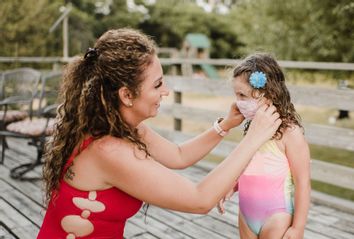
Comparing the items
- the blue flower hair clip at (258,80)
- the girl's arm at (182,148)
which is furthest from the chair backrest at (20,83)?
the blue flower hair clip at (258,80)

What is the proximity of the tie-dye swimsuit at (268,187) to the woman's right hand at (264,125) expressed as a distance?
0.35m

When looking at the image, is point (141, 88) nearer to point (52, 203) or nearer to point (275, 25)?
point (52, 203)

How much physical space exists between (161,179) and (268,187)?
0.65m

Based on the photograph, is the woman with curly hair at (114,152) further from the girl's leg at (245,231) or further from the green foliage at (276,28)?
the green foliage at (276,28)

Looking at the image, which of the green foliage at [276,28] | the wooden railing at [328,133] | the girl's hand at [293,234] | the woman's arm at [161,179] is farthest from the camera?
the green foliage at [276,28]

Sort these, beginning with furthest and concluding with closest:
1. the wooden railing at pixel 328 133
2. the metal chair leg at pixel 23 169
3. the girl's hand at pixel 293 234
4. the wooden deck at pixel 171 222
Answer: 1. the metal chair leg at pixel 23 169
2. the wooden railing at pixel 328 133
3. the wooden deck at pixel 171 222
4. the girl's hand at pixel 293 234

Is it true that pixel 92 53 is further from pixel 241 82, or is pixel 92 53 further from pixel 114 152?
pixel 241 82

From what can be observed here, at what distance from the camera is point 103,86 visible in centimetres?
144

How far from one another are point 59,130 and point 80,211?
323mm

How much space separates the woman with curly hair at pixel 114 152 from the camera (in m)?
1.40

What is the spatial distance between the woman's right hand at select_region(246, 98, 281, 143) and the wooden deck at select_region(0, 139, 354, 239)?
154 centimetres

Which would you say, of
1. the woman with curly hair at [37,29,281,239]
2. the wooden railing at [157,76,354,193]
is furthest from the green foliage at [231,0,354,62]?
the woman with curly hair at [37,29,281,239]

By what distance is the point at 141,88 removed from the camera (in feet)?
4.79

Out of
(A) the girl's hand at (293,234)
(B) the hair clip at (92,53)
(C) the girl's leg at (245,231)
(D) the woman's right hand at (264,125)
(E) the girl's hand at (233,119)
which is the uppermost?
(B) the hair clip at (92,53)
